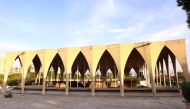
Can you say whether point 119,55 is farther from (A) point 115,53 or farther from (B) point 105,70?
(B) point 105,70

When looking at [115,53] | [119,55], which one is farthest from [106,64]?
[119,55]

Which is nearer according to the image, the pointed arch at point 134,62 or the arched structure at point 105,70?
the pointed arch at point 134,62

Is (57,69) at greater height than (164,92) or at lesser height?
greater

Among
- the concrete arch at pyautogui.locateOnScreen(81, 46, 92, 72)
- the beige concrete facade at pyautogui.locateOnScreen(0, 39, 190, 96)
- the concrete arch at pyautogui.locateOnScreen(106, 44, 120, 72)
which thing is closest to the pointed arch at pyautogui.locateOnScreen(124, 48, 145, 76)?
the beige concrete facade at pyautogui.locateOnScreen(0, 39, 190, 96)

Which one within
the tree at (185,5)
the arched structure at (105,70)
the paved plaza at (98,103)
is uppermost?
the tree at (185,5)

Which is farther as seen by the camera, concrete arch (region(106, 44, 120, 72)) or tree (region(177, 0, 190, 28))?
concrete arch (region(106, 44, 120, 72))

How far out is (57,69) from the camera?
122 ft

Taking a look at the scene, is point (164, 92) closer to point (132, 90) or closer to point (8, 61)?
point (132, 90)

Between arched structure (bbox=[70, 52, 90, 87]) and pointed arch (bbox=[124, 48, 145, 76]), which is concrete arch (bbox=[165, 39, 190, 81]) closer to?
pointed arch (bbox=[124, 48, 145, 76])

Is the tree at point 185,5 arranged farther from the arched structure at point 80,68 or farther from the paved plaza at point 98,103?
the arched structure at point 80,68


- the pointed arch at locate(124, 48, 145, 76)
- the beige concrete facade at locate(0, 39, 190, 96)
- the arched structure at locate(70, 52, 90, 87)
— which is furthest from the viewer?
the arched structure at locate(70, 52, 90, 87)

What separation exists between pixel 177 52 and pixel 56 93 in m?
15.3

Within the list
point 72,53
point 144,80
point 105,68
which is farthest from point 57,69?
point 144,80

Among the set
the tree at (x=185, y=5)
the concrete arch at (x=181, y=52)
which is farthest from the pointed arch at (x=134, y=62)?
the tree at (x=185, y=5)
